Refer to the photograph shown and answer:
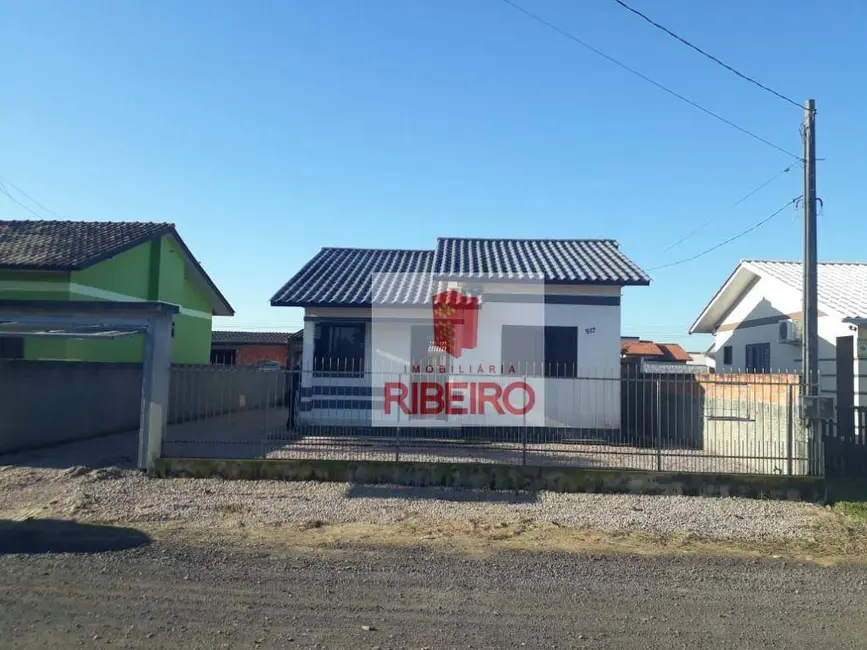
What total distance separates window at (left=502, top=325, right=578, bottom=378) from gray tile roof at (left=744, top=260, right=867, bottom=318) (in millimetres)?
4875

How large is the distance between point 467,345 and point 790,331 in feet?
23.9

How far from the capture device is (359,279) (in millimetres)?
16344

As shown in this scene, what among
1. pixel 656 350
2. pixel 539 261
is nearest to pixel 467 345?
pixel 539 261

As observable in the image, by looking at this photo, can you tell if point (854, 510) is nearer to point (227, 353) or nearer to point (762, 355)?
point (762, 355)

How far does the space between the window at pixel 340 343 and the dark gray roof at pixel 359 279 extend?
669 mm

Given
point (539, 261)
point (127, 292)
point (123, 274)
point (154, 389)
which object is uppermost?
point (539, 261)

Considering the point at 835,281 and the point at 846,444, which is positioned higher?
the point at 835,281

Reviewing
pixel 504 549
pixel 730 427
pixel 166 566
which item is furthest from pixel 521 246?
pixel 166 566

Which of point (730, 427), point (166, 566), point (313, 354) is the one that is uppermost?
point (313, 354)

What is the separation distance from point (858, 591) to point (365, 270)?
42.4 ft

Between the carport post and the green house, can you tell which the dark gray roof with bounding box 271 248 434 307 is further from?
the carport post

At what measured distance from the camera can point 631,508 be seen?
9.02 metres

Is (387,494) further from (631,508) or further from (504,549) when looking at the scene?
(631,508)

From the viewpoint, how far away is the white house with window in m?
13.3
